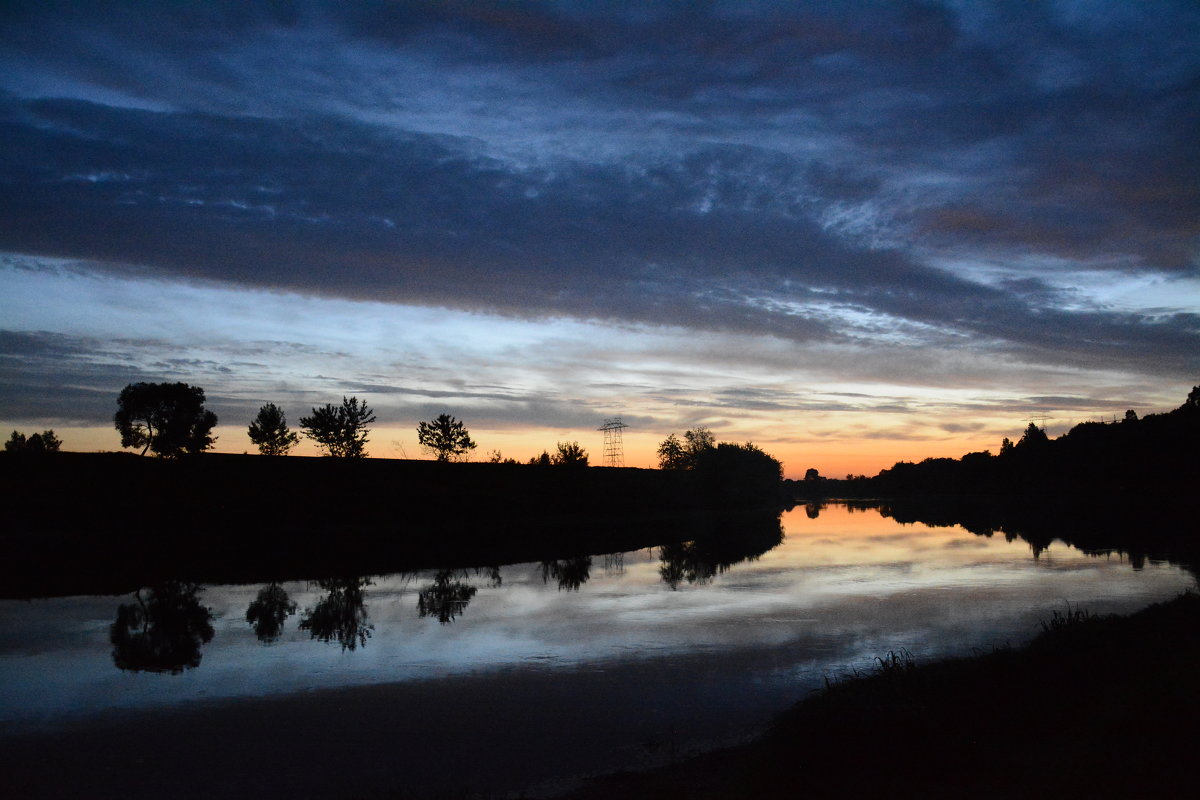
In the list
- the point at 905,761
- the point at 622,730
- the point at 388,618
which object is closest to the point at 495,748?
the point at 622,730

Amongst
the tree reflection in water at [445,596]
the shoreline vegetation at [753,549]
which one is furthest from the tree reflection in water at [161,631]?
the tree reflection in water at [445,596]

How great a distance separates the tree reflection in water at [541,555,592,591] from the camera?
30302mm

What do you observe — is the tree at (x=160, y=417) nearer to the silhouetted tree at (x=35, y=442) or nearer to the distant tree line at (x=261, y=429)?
the distant tree line at (x=261, y=429)

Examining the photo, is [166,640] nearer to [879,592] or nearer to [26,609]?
[26,609]

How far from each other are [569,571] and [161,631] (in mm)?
18175

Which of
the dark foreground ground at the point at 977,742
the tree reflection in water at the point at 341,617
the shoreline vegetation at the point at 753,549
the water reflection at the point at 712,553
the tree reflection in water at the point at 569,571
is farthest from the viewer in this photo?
the water reflection at the point at 712,553

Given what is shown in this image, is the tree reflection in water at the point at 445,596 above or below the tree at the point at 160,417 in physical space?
below

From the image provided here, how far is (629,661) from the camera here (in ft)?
55.0

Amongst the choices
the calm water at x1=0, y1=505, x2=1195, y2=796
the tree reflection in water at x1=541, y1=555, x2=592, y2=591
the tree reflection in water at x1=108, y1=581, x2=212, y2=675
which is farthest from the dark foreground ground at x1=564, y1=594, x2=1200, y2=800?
the tree reflection in water at x1=541, y1=555, x2=592, y2=591

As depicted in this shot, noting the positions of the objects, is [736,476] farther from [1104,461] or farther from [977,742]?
[977,742]

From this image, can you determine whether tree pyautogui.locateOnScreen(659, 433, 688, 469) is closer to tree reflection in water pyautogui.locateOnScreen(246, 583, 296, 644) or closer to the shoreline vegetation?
→ the shoreline vegetation

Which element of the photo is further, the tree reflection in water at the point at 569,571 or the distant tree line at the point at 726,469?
the distant tree line at the point at 726,469

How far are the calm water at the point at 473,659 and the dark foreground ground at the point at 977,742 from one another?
164 cm

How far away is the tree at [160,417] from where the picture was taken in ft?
265
